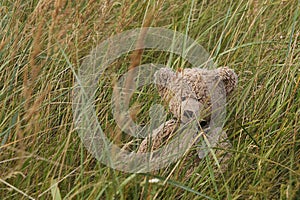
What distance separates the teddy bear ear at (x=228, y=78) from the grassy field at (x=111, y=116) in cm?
6

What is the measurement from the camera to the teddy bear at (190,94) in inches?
64.2

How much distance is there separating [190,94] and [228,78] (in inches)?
5.6

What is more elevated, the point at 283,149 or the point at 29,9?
the point at 29,9

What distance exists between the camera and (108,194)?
1240mm

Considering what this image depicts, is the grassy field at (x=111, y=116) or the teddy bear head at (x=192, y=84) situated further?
the teddy bear head at (x=192, y=84)

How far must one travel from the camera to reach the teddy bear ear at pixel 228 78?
1.71 m

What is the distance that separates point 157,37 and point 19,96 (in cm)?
71

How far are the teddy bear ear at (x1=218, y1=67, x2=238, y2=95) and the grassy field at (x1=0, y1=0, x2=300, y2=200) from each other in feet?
0.19

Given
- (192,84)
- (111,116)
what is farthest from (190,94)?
(111,116)

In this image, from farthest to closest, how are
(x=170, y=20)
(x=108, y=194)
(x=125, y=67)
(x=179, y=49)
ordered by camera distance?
(x=170, y=20) → (x=179, y=49) → (x=125, y=67) → (x=108, y=194)

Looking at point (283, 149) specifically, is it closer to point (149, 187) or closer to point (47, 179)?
point (149, 187)

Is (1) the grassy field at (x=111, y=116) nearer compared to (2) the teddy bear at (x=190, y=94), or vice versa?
(1) the grassy field at (x=111, y=116)

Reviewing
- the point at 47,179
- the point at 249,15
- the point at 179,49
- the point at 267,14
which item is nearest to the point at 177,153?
the point at 47,179

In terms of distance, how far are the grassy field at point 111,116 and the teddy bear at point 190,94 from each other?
0.07m
